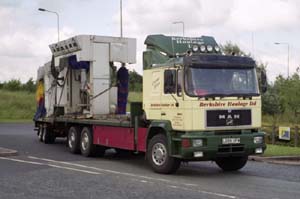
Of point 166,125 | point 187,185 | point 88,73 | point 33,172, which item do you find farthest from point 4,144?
point 187,185

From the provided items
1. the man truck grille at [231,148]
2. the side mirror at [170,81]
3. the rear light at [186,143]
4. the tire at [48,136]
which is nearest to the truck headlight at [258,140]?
the man truck grille at [231,148]

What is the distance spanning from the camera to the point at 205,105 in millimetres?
13461

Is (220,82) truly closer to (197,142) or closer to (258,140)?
(197,142)

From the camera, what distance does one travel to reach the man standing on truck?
19.7 meters

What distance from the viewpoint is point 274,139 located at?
25.2m

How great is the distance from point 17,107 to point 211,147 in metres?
47.7

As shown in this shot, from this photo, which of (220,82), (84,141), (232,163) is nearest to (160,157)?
(232,163)

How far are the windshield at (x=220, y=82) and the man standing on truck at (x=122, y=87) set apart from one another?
6.32 meters

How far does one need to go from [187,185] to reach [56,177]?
306 centimetres

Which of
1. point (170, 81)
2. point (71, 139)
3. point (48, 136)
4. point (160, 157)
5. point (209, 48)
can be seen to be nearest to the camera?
point (170, 81)

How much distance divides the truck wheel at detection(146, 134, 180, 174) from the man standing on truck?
532 cm

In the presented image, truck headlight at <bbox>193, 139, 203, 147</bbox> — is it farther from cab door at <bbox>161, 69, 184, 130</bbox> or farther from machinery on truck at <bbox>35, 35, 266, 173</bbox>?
cab door at <bbox>161, 69, 184, 130</bbox>

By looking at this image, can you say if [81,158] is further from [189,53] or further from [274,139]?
[274,139]

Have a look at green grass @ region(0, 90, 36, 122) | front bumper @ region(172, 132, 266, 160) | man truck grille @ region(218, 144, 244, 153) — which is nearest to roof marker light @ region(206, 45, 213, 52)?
front bumper @ region(172, 132, 266, 160)
